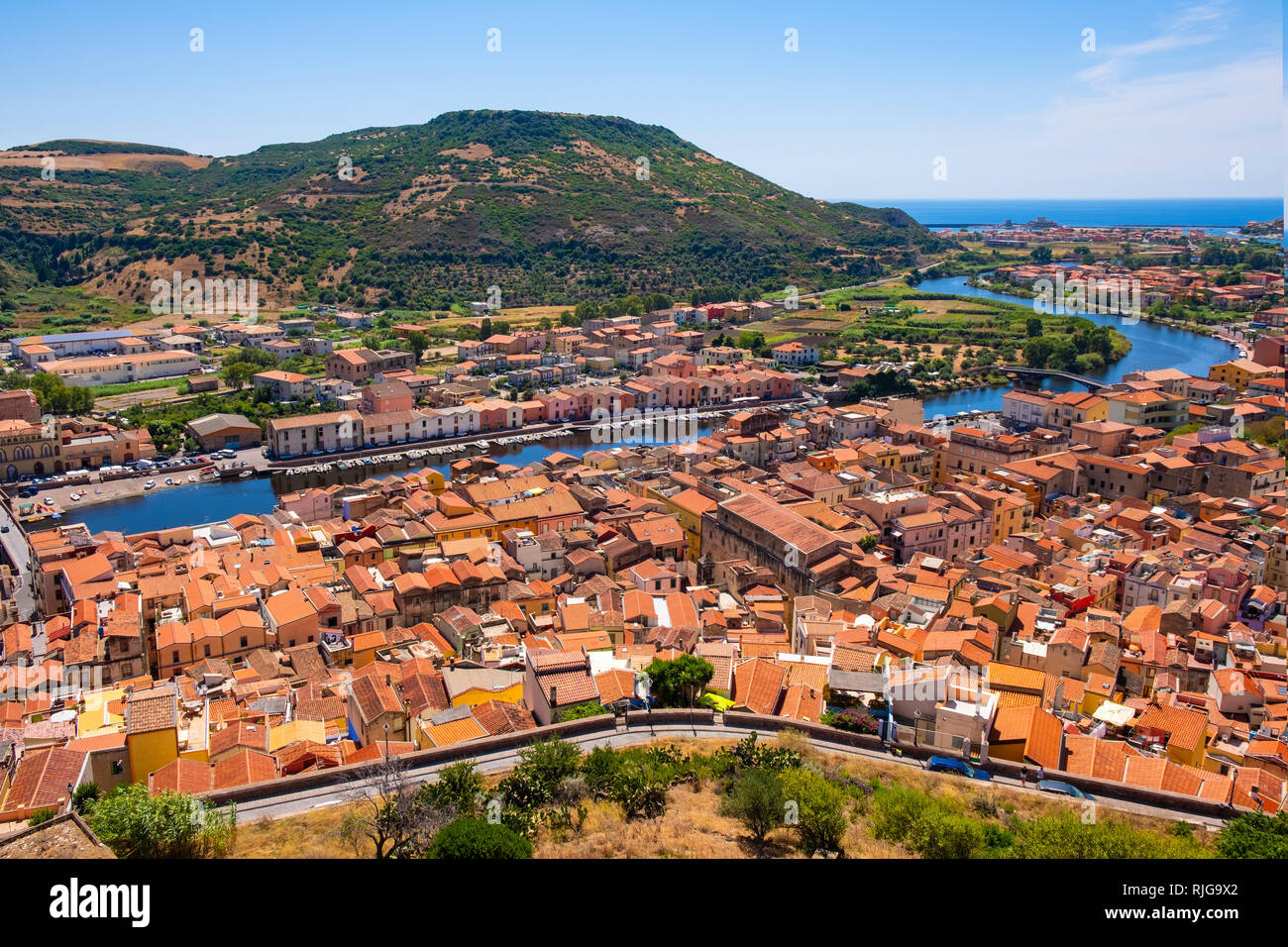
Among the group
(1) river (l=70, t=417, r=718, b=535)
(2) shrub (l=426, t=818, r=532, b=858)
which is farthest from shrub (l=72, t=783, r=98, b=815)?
(1) river (l=70, t=417, r=718, b=535)

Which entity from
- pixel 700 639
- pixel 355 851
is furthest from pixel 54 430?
pixel 355 851

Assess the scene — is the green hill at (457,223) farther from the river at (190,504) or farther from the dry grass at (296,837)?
the dry grass at (296,837)

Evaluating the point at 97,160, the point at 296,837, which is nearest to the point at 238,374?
the point at 296,837

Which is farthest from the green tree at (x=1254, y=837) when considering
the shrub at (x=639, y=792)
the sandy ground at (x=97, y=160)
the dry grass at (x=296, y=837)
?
the sandy ground at (x=97, y=160)

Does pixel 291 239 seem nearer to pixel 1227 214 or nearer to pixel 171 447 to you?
pixel 171 447

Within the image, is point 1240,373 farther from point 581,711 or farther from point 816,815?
point 816,815

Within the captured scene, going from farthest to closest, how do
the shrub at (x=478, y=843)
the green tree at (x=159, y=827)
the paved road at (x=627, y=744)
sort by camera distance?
1. the paved road at (x=627, y=744)
2. the green tree at (x=159, y=827)
3. the shrub at (x=478, y=843)
